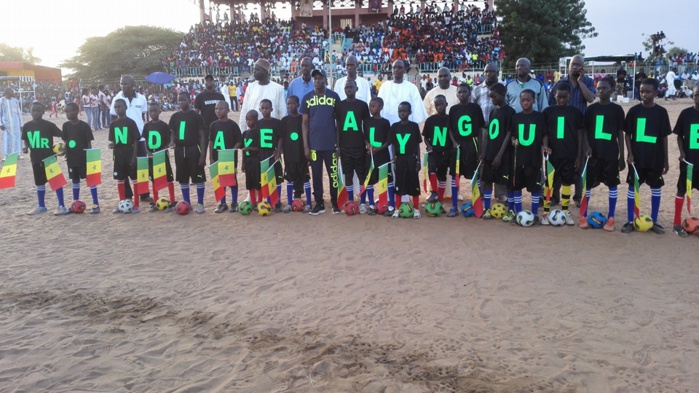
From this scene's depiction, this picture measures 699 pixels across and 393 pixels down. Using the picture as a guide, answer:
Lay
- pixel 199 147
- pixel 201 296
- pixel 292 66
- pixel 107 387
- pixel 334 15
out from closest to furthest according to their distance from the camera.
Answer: pixel 107 387
pixel 201 296
pixel 199 147
pixel 292 66
pixel 334 15

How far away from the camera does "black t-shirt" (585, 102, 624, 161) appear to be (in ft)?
22.0

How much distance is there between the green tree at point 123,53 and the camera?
49.2 meters

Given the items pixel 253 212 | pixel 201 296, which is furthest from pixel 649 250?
pixel 253 212

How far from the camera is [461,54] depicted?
33625 mm

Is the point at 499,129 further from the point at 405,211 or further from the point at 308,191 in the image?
the point at 308,191

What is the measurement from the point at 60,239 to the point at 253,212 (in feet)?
8.97

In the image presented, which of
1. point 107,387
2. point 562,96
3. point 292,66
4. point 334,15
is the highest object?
point 334,15

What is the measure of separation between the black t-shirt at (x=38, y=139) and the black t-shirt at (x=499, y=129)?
6.95m

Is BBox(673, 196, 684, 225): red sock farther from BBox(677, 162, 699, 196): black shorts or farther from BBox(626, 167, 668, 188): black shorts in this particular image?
BBox(626, 167, 668, 188): black shorts

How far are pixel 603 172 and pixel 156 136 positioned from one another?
21.8 ft

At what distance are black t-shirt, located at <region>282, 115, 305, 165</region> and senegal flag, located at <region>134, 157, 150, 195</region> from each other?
2.35 metres

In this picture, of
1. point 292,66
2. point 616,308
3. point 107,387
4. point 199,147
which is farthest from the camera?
point 292,66

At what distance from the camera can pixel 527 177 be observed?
7160 millimetres

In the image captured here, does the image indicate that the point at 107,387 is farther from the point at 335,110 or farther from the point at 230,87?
the point at 230,87
